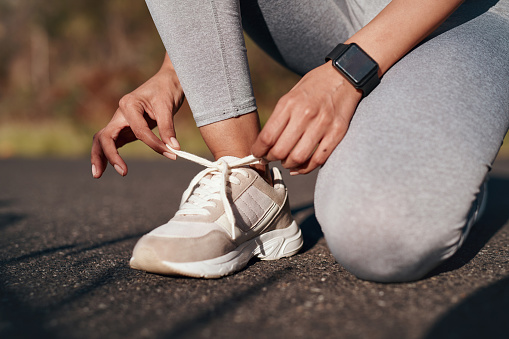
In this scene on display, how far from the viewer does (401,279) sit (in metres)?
0.99

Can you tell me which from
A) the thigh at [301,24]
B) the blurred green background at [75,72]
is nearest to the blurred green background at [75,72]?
the blurred green background at [75,72]

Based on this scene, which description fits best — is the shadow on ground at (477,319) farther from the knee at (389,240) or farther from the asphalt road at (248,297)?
the knee at (389,240)

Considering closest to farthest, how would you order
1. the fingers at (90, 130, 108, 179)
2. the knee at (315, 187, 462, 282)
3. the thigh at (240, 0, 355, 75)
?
the knee at (315, 187, 462, 282) → the fingers at (90, 130, 108, 179) → the thigh at (240, 0, 355, 75)

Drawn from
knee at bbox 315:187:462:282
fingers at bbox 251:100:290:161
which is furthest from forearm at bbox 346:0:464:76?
knee at bbox 315:187:462:282

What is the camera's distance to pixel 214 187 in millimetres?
1188

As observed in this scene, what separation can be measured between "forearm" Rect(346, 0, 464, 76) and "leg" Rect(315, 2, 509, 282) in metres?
0.07

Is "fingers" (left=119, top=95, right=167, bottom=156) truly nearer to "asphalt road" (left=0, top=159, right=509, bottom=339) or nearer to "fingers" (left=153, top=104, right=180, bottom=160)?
"fingers" (left=153, top=104, right=180, bottom=160)

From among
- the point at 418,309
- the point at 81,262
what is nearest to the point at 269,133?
the point at 418,309

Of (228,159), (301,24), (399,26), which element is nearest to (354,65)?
(399,26)

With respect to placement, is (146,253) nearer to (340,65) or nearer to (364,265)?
(364,265)

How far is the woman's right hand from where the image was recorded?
125cm

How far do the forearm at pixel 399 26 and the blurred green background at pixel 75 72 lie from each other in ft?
18.2

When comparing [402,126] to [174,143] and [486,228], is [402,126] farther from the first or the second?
[486,228]

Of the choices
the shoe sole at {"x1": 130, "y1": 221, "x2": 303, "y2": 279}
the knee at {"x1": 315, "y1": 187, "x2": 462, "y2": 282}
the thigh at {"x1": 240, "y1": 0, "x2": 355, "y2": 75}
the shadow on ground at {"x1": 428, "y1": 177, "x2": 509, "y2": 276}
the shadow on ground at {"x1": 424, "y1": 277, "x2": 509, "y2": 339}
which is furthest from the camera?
the thigh at {"x1": 240, "y1": 0, "x2": 355, "y2": 75}
